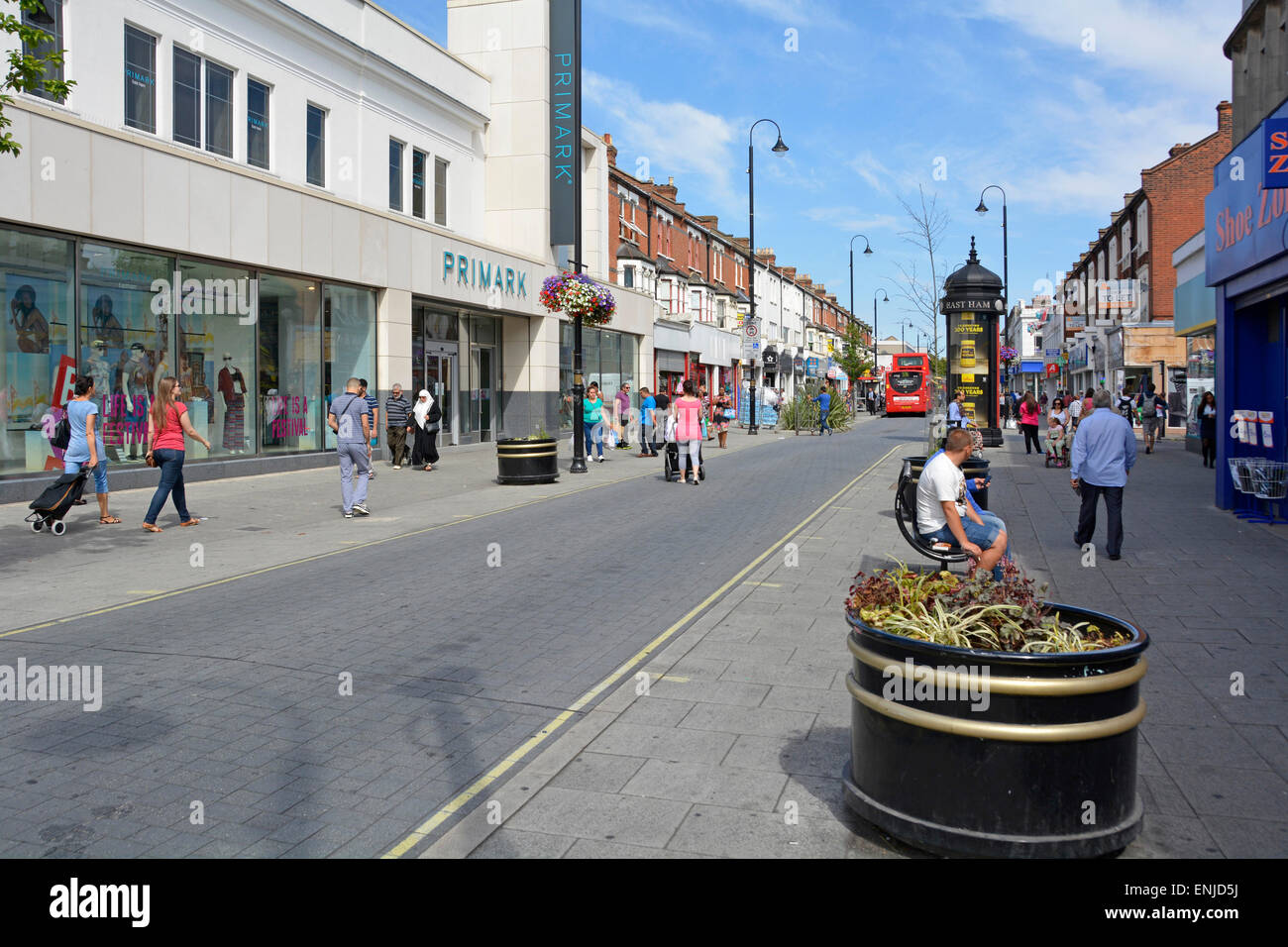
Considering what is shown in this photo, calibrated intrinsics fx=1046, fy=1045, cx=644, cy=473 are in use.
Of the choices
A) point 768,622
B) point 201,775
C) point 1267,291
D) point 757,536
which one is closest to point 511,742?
point 201,775

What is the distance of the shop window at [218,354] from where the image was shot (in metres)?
17.0

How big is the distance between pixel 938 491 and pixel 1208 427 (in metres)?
16.0

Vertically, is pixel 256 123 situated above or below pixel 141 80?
above

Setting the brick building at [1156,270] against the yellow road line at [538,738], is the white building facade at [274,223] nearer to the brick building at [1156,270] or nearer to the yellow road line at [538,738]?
the yellow road line at [538,738]

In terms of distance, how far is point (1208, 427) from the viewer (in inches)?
830

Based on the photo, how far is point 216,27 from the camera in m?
18.2

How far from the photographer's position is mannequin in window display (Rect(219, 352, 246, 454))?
17953mm

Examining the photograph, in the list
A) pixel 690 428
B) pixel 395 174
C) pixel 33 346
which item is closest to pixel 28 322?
pixel 33 346

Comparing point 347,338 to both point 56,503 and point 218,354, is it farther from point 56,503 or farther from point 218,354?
point 56,503

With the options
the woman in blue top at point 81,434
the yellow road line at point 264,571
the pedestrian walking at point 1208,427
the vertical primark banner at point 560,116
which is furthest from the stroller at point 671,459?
the vertical primark banner at point 560,116

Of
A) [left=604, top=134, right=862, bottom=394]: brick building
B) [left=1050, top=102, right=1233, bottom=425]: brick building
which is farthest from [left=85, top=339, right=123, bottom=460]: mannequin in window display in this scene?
[left=1050, top=102, right=1233, bottom=425]: brick building

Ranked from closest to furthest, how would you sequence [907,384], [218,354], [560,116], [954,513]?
[954,513] < [218,354] < [560,116] < [907,384]

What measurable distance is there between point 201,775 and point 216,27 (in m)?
17.3

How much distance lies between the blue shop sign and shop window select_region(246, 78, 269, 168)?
51.9 ft
